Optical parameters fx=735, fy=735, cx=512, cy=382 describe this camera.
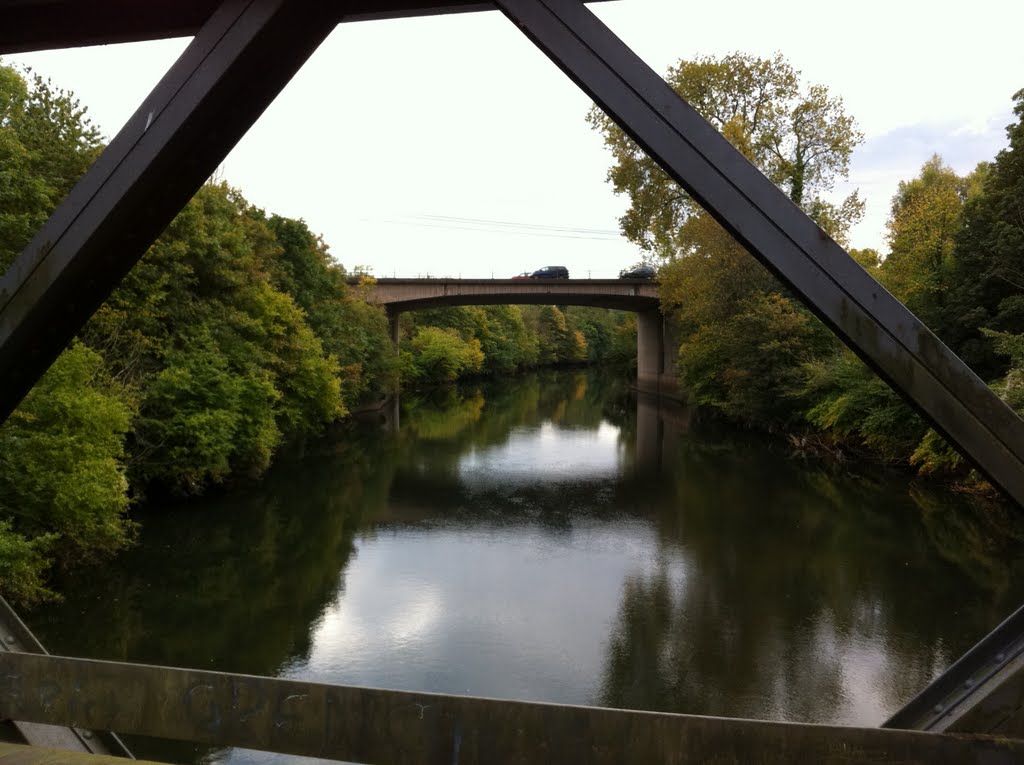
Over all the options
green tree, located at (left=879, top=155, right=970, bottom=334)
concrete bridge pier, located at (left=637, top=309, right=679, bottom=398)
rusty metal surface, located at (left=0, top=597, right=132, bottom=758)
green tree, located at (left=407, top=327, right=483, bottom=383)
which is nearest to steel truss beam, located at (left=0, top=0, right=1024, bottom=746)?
rusty metal surface, located at (left=0, top=597, right=132, bottom=758)

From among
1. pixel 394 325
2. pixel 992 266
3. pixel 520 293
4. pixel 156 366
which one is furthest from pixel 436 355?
pixel 992 266

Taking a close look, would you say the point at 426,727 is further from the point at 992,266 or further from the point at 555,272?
the point at 555,272

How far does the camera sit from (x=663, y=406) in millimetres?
42281

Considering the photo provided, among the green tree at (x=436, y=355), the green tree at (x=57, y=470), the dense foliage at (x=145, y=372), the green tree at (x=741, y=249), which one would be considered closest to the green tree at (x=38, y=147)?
the dense foliage at (x=145, y=372)

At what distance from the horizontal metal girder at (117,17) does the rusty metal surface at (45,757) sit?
219 cm

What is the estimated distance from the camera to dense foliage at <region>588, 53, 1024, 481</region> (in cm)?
1903

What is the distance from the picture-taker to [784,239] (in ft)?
6.23

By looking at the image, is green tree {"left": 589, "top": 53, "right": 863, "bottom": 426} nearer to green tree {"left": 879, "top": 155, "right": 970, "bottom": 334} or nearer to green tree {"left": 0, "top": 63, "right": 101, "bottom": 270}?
green tree {"left": 879, "top": 155, "right": 970, "bottom": 334}

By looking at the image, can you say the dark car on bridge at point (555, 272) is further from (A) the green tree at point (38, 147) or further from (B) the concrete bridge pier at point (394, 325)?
(A) the green tree at point (38, 147)

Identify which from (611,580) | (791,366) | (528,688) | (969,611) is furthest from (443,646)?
(791,366)

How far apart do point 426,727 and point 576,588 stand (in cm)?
1026

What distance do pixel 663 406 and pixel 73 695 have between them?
41.4 m

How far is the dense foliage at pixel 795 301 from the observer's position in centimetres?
1903

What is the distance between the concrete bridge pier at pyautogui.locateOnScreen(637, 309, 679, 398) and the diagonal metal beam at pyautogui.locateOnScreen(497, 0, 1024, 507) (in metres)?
43.0
